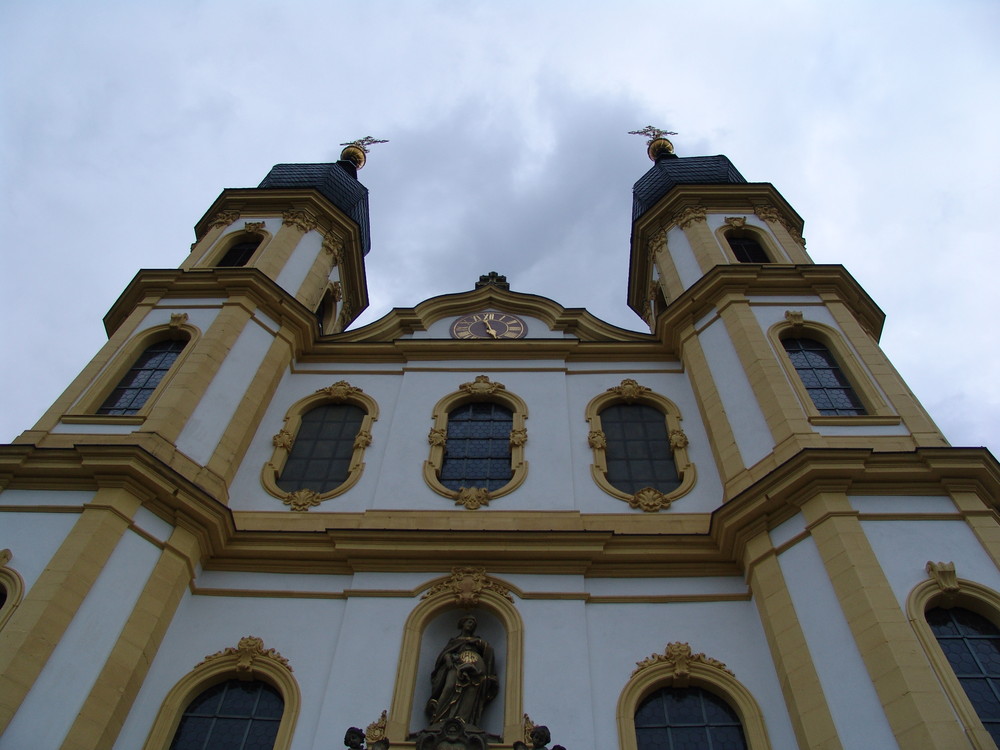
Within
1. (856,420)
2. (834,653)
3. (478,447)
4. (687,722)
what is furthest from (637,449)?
(834,653)

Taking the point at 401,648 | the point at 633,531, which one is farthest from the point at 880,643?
the point at 401,648

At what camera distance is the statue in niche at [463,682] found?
34.4 feet

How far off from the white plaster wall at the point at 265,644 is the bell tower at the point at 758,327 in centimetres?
599

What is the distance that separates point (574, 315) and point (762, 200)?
5.69 meters

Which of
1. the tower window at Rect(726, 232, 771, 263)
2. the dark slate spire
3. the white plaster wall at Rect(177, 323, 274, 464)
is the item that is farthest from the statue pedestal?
the dark slate spire

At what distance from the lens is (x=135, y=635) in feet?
35.6

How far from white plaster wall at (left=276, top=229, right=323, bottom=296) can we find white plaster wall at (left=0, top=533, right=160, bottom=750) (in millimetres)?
7889

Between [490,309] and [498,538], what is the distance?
25.6 feet

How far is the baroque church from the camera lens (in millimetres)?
10148

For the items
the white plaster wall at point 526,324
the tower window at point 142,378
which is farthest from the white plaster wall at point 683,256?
the tower window at point 142,378

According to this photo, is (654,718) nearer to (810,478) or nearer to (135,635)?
(810,478)

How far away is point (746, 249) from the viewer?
64.0ft

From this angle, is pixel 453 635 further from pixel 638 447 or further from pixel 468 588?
pixel 638 447

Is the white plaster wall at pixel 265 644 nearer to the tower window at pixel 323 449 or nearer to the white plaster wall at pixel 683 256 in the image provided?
the tower window at pixel 323 449
